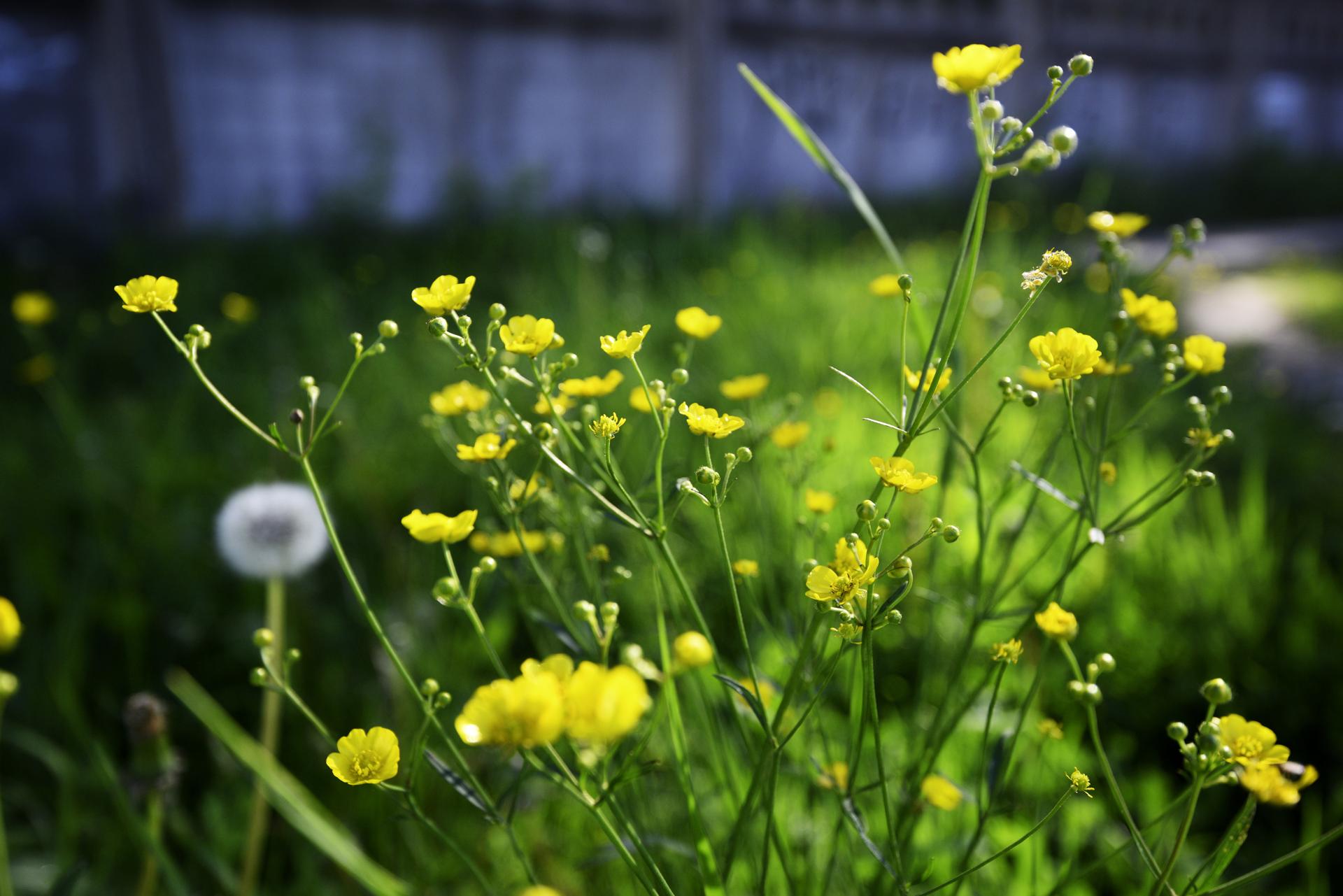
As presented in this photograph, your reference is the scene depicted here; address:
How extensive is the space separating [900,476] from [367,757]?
0.35 m

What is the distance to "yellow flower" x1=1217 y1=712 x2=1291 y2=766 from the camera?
0.56 meters

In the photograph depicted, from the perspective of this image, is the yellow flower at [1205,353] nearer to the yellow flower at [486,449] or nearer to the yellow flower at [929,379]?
the yellow flower at [929,379]

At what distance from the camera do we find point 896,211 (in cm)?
489

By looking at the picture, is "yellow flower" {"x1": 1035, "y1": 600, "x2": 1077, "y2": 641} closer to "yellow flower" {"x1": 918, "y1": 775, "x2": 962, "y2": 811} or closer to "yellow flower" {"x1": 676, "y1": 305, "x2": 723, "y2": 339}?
"yellow flower" {"x1": 918, "y1": 775, "x2": 962, "y2": 811}

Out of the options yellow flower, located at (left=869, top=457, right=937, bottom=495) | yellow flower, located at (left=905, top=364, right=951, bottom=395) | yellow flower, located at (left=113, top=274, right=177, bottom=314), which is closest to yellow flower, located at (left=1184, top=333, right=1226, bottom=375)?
yellow flower, located at (left=905, top=364, right=951, bottom=395)

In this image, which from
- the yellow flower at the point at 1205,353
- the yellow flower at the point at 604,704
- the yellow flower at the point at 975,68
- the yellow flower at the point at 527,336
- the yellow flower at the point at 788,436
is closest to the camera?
the yellow flower at the point at 604,704

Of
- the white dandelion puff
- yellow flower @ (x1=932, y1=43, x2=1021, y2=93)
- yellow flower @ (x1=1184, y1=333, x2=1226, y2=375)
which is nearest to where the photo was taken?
yellow flower @ (x1=932, y1=43, x2=1021, y2=93)

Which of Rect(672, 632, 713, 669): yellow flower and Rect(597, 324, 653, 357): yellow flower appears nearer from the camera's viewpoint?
Rect(672, 632, 713, 669): yellow flower

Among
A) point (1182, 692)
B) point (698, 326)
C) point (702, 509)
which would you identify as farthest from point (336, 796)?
point (1182, 692)

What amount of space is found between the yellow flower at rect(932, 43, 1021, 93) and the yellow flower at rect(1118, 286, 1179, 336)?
1.00 ft

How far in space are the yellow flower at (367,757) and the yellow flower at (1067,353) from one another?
0.43m

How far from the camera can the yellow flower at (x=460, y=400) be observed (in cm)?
76

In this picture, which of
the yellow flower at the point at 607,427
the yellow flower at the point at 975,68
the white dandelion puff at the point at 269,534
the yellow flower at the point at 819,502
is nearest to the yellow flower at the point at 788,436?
the yellow flower at the point at 819,502

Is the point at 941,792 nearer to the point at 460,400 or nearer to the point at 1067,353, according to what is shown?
the point at 1067,353
